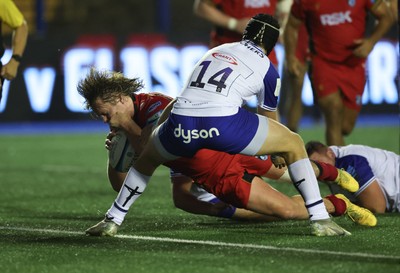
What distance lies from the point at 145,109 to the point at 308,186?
131 centimetres

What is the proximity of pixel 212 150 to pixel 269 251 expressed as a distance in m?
Result: 0.95

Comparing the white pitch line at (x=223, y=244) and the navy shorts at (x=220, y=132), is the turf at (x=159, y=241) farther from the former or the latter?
the navy shorts at (x=220, y=132)

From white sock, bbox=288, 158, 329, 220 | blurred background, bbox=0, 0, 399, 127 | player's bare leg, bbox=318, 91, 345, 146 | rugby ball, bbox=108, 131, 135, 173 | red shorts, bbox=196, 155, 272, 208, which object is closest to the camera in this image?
white sock, bbox=288, 158, 329, 220

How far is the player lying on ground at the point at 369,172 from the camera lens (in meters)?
7.92

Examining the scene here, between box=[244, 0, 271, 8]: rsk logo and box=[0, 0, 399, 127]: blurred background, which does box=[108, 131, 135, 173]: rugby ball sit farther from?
box=[0, 0, 399, 127]: blurred background

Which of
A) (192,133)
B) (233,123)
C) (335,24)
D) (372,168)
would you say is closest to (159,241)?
(192,133)

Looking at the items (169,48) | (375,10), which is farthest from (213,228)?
(169,48)

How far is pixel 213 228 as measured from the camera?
729 cm

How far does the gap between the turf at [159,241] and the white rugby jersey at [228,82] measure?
0.86 m

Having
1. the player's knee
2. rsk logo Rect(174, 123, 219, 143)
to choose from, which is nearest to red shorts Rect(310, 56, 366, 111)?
the player's knee

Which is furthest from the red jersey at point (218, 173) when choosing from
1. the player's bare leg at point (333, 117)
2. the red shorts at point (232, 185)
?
the player's bare leg at point (333, 117)

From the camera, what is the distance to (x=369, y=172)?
7.96 m

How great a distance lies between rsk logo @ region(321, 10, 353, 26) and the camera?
34.3ft

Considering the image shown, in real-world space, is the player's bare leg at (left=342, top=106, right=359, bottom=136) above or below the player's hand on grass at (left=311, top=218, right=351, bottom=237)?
below
